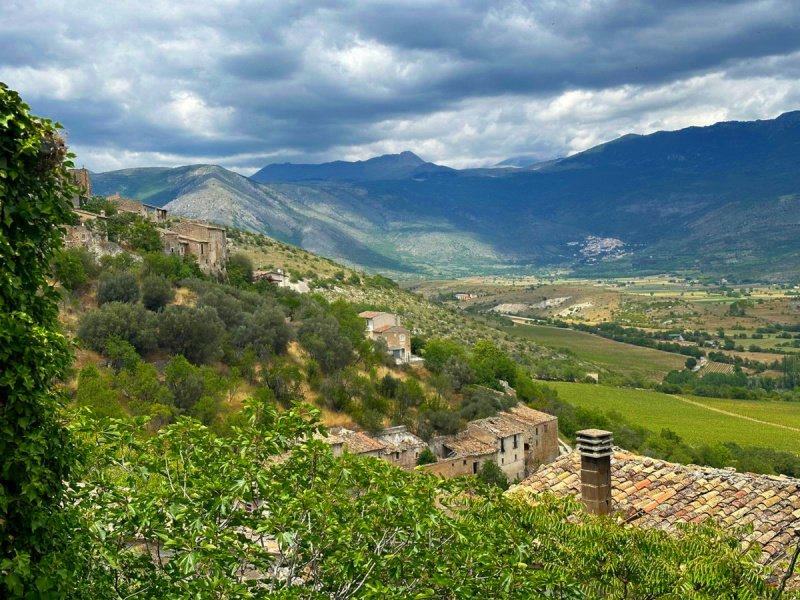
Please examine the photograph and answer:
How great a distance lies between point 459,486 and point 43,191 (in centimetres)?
624

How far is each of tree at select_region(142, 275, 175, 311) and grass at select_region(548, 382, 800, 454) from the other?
1488 inches

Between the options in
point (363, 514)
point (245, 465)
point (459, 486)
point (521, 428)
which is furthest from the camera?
point (521, 428)

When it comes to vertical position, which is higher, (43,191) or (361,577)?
(43,191)

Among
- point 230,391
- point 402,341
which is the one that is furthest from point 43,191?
point 402,341

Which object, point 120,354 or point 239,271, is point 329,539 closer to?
point 120,354

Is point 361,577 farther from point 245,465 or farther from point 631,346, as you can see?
point 631,346

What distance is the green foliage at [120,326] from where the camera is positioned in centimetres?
3947

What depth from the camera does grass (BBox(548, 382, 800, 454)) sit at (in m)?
61.7

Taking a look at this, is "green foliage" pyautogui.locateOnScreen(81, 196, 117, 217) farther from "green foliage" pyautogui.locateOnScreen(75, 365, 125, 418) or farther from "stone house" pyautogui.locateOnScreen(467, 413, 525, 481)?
"stone house" pyautogui.locateOnScreen(467, 413, 525, 481)

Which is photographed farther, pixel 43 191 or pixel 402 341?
pixel 402 341

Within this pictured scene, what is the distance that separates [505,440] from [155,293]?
75.9ft

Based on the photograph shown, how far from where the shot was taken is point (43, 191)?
299 inches

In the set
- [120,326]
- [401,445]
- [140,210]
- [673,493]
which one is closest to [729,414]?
[401,445]

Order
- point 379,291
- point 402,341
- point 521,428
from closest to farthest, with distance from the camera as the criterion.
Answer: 1. point 521,428
2. point 402,341
3. point 379,291
